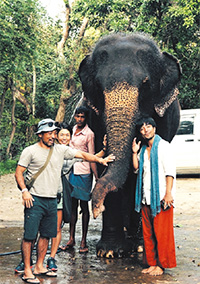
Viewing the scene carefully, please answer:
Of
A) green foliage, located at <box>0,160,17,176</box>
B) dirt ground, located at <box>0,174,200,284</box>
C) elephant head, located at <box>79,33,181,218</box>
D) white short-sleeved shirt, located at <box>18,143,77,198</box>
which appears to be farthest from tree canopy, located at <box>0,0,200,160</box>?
white short-sleeved shirt, located at <box>18,143,77,198</box>

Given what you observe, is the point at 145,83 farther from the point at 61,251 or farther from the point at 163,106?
the point at 61,251

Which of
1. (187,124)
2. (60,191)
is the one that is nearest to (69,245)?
(60,191)

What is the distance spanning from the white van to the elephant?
8.60 m

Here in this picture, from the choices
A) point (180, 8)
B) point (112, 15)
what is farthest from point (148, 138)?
point (112, 15)

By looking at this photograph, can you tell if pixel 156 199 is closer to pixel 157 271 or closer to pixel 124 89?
pixel 157 271

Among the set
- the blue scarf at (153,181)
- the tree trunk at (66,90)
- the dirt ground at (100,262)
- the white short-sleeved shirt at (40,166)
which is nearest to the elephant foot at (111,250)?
Answer: the dirt ground at (100,262)

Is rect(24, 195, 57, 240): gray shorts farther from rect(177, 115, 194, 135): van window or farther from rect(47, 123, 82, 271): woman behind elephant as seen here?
rect(177, 115, 194, 135): van window

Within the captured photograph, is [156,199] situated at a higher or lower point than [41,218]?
higher

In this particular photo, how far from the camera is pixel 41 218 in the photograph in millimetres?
4961

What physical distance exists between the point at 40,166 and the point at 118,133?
108 cm

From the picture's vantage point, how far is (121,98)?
578 centimetres

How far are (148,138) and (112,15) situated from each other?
573 inches

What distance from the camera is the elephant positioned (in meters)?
5.47

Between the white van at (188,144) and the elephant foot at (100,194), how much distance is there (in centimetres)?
1089
